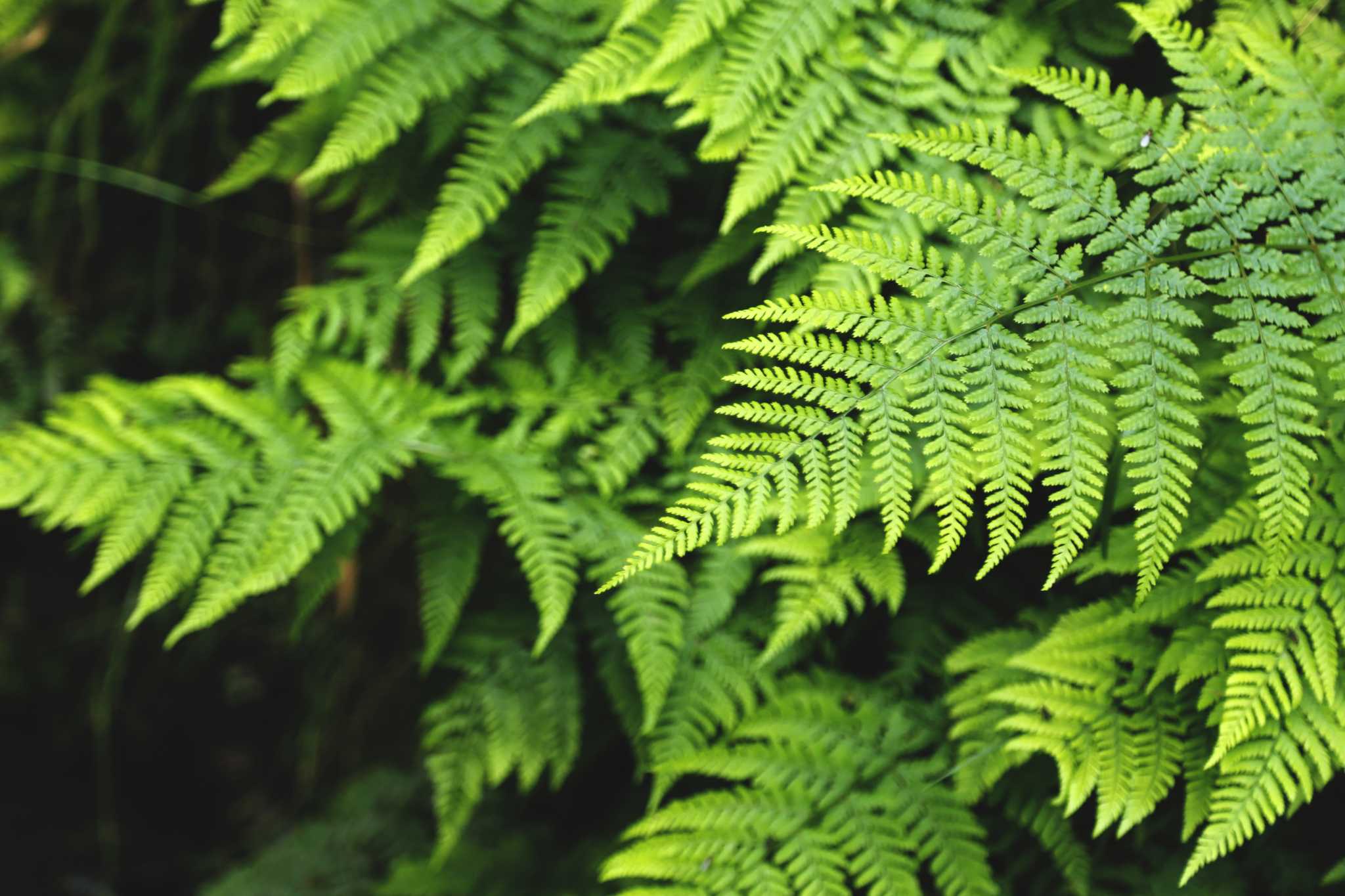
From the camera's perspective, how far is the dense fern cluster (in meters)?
1.60

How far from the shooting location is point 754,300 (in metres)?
2.36

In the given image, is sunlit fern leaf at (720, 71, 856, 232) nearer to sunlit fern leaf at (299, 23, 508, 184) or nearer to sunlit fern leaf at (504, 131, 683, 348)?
sunlit fern leaf at (504, 131, 683, 348)

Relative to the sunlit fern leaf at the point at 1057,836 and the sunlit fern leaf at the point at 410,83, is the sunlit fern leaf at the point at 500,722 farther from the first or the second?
the sunlit fern leaf at the point at 410,83

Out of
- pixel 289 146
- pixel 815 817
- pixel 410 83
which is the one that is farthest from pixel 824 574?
pixel 289 146

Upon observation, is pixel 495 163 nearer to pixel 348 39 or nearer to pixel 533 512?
pixel 348 39

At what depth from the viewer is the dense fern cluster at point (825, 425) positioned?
160 centimetres

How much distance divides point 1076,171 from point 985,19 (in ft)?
2.25

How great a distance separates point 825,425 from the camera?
5.13ft

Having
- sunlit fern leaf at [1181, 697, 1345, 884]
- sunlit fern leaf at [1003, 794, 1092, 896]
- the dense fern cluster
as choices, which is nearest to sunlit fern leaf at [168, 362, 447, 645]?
the dense fern cluster

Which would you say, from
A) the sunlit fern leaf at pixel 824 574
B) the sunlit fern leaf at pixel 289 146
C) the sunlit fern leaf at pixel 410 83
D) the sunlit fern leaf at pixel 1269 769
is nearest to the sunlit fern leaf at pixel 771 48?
the sunlit fern leaf at pixel 410 83

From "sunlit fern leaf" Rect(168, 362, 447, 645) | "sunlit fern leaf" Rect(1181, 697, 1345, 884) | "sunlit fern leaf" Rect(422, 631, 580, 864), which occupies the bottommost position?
"sunlit fern leaf" Rect(422, 631, 580, 864)

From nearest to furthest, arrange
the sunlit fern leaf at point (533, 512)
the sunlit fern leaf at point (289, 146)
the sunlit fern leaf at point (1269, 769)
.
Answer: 1. the sunlit fern leaf at point (1269, 769)
2. the sunlit fern leaf at point (533, 512)
3. the sunlit fern leaf at point (289, 146)

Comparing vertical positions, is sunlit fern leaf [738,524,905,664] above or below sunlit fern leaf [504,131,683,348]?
below

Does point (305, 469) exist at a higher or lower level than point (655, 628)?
lower
